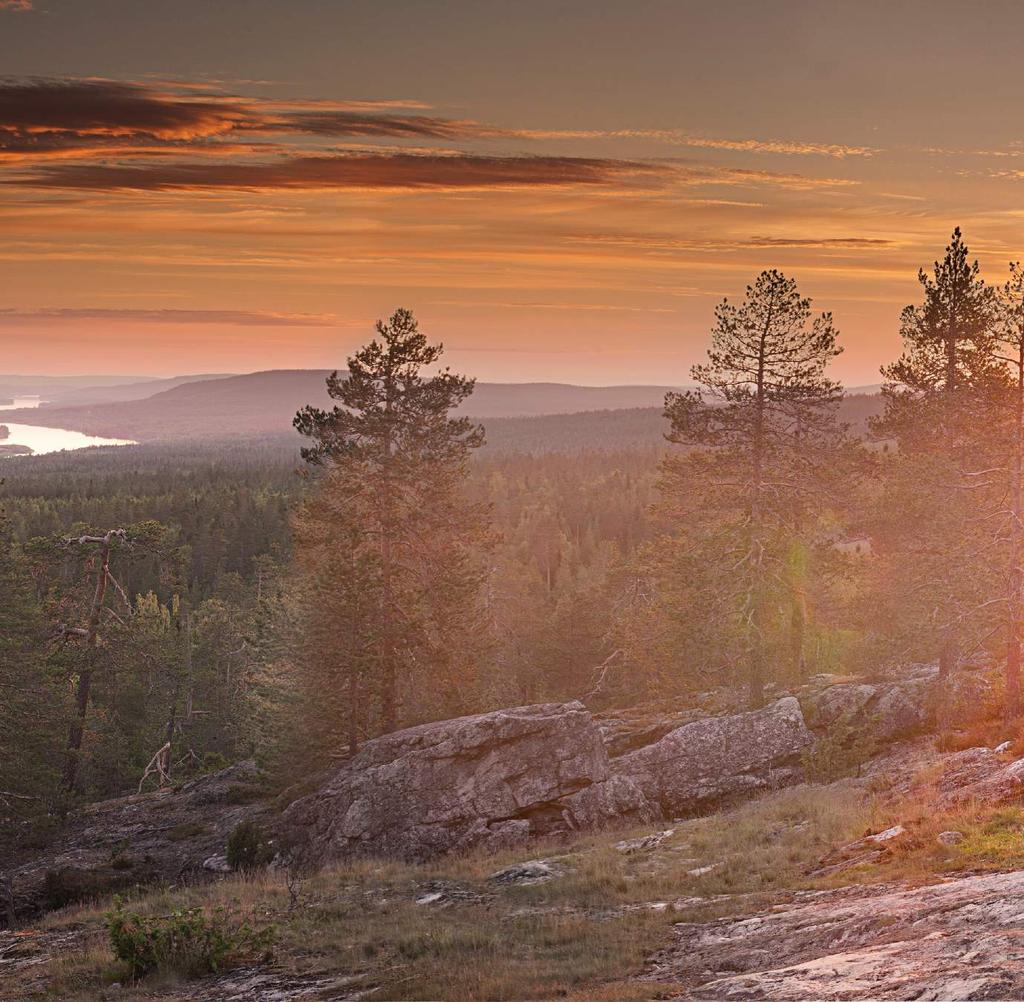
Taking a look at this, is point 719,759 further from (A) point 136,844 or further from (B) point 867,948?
(A) point 136,844

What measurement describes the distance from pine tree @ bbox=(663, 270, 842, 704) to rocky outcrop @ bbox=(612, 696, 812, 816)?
14.0ft

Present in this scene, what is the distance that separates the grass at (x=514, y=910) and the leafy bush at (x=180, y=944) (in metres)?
0.33

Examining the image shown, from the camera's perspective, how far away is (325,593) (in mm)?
28578

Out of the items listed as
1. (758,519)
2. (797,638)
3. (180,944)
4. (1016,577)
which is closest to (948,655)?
(1016,577)

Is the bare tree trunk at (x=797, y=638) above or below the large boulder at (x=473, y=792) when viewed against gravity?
above

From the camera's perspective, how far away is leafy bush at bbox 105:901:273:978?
42.0 feet

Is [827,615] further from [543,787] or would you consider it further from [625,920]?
[625,920]

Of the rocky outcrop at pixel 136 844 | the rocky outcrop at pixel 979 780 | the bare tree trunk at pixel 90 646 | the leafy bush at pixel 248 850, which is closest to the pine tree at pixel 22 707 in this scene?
the rocky outcrop at pixel 136 844

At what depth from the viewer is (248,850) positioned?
23.4 metres

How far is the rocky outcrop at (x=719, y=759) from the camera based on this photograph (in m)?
23.1

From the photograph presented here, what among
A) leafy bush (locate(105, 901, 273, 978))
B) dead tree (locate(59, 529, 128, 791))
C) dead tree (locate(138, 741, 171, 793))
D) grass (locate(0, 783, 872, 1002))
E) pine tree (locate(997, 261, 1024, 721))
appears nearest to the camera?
grass (locate(0, 783, 872, 1002))

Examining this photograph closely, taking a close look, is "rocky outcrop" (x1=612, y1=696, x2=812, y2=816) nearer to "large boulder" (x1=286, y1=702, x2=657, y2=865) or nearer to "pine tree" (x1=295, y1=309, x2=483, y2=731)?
"large boulder" (x1=286, y1=702, x2=657, y2=865)

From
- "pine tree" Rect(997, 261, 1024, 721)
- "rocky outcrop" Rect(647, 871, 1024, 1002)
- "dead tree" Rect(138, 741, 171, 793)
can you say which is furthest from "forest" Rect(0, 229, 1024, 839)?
"rocky outcrop" Rect(647, 871, 1024, 1002)

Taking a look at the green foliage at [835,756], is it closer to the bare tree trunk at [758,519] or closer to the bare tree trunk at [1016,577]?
the bare tree trunk at [1016,577]
